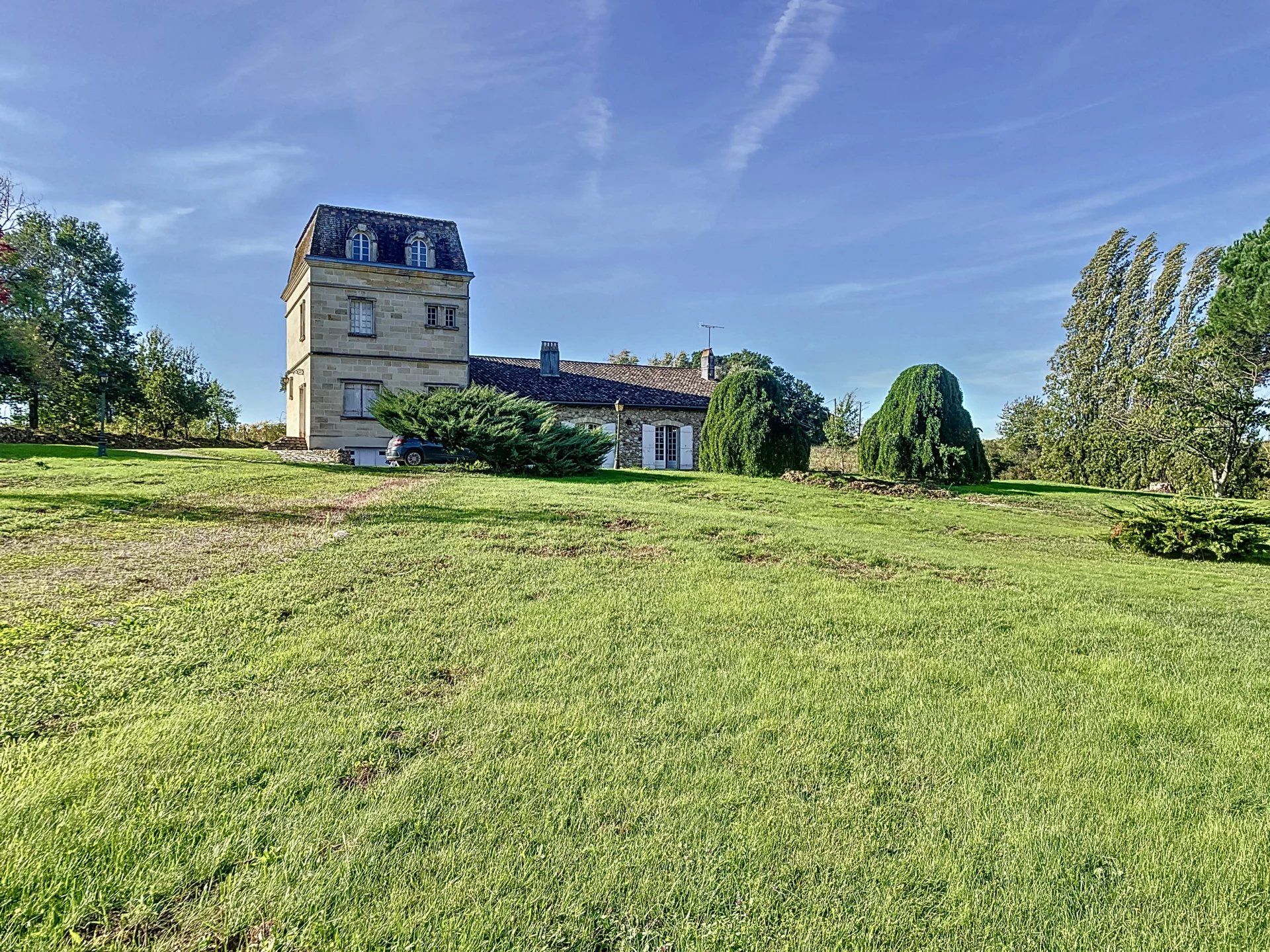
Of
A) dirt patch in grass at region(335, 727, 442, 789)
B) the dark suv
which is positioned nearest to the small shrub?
dirt patch in grass at region(335, 727, 442, 789)

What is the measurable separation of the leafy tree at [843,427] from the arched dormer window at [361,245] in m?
17.6

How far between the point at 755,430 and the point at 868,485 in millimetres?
3252

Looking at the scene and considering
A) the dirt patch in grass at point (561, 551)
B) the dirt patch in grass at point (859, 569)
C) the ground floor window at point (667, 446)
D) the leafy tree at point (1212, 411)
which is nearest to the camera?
the dirt patch in grass at point (859, 569)

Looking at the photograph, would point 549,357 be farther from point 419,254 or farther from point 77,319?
point 77,319

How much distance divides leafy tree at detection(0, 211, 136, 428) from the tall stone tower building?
12.2 meters

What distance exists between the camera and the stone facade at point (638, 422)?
2528cm

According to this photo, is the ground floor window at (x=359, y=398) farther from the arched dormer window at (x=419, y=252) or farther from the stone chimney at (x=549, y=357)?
the stone chimney at (x=549, y=357)

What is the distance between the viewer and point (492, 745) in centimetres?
274

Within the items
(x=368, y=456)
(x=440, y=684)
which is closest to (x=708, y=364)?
(x=368, y=456)

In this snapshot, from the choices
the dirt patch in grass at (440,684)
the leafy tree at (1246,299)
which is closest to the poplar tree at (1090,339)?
the leafy tree at (1246,299)

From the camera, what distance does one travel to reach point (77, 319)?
28.4m

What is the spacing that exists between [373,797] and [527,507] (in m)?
6.61

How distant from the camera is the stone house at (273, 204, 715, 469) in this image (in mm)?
21516

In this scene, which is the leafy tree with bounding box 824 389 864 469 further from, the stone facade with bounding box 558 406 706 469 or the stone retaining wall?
the stone retaining wall
